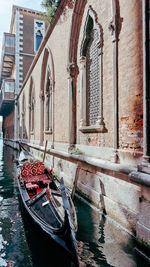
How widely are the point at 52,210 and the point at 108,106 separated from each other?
279cm

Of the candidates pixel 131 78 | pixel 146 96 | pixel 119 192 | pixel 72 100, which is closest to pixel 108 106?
pixel 131 78

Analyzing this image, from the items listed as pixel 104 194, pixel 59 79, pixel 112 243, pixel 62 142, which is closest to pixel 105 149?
pixel 104 194

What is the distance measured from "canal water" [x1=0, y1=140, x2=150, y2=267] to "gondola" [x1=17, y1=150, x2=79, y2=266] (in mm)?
340

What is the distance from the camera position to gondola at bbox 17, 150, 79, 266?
274 centimetres

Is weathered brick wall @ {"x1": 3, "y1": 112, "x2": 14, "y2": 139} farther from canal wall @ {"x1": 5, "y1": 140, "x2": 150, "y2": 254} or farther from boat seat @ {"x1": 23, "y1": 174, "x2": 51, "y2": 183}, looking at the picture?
canal wall @ {"x1": 5, "y1": 140, "x2": 150, "y2": 254}

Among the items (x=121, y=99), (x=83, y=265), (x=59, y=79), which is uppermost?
(x=59, y=79)

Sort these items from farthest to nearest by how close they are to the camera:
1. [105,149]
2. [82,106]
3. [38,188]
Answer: [82,106] < [38,188] < [105,149]

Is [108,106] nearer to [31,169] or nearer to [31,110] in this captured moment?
[31,169]

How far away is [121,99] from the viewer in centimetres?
433

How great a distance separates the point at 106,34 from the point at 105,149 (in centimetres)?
293

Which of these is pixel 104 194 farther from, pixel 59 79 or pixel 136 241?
pixel 59 79

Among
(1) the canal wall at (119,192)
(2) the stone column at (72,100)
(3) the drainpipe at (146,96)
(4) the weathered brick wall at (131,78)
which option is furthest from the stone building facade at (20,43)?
(3) the drainpipe at (146,96)

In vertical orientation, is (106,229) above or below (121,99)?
below

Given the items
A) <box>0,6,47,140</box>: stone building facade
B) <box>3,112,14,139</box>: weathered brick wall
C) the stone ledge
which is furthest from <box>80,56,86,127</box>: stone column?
<box>3,112,14,139</box>: weathered brick wall
